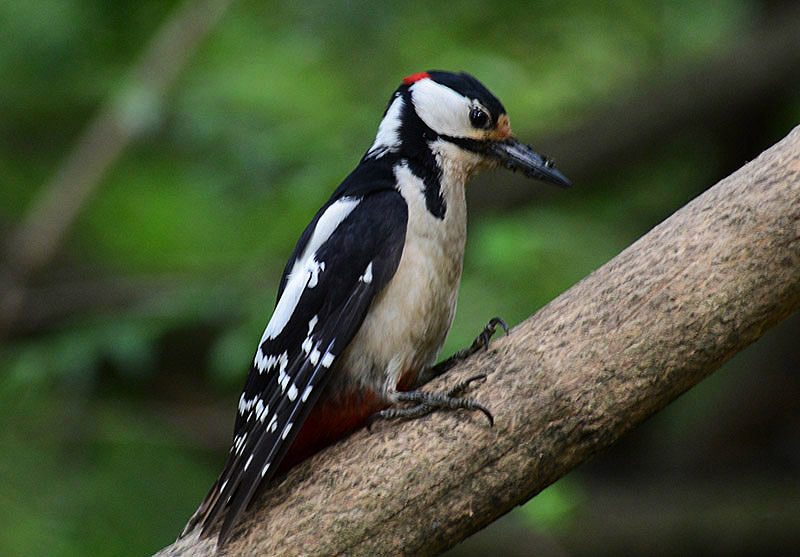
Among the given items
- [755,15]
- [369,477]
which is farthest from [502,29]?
[369,477]

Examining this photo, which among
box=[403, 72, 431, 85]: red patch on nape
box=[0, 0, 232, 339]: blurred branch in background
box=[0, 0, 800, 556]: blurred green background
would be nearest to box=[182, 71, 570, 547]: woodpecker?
box=[403, 72, 431, 85]: red patch on nape

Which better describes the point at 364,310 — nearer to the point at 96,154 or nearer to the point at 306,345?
the point at 306,345

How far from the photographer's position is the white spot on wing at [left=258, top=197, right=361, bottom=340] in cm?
229

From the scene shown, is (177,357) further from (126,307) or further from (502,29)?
(502,29)

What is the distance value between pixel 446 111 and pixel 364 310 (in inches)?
25.8

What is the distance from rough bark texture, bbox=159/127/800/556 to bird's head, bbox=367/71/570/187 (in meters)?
0.59

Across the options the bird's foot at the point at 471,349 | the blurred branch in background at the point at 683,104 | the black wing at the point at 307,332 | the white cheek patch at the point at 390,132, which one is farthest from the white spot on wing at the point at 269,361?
the blurred branch in background at the point at 683,104

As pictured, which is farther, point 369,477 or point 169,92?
point 169,92

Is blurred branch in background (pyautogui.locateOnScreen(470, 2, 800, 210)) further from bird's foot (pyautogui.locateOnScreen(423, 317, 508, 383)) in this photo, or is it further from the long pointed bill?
bird's foot (pyautogui.locateOnScreen(423, 317, 508, 383))

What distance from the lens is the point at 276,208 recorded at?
401 cm

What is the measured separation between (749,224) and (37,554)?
9.12 ft

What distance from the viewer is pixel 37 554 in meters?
3.45

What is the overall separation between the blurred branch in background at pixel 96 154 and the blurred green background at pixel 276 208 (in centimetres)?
1

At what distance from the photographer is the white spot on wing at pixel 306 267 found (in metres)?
2.29
